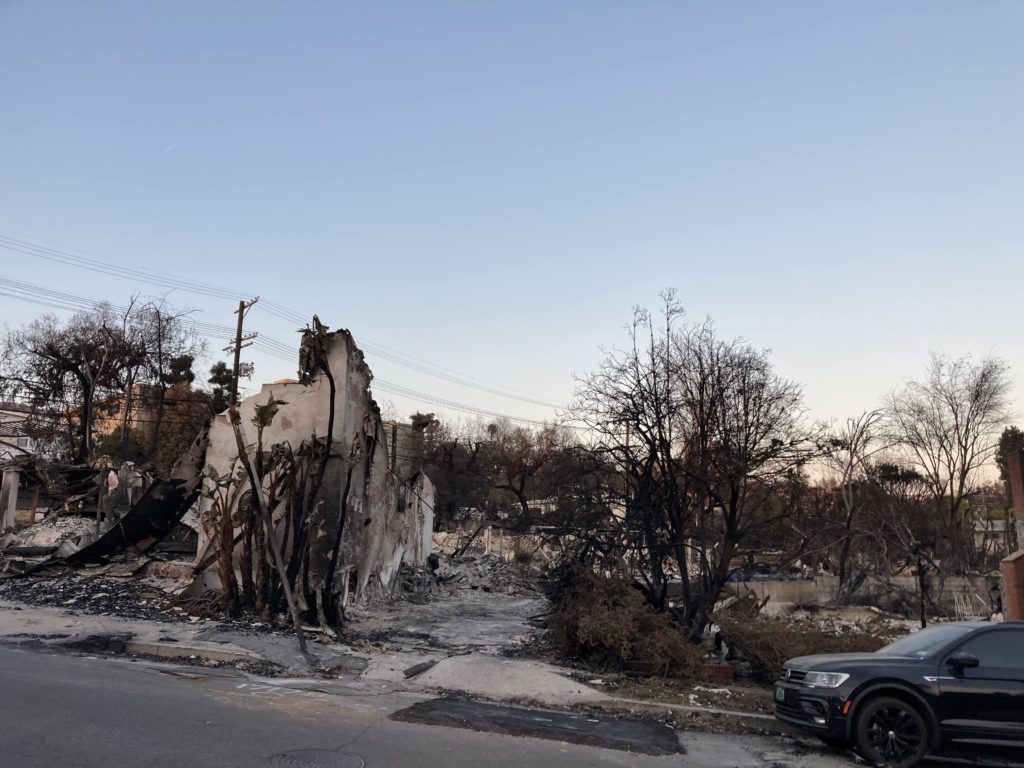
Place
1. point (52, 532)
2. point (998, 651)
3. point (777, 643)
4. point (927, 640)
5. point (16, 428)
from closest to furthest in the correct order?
point (998, 651), point (927, 640), point (777, 643), point (52, 532), point (16, 428)

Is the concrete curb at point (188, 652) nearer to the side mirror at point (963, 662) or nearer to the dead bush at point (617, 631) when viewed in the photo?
the dead bush at point (617, 631)

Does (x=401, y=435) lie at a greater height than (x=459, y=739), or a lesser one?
greater

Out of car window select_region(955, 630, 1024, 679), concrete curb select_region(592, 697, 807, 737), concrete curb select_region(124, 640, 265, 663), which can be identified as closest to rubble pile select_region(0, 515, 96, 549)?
concrete curb select_region(124, 640, 265, 663)

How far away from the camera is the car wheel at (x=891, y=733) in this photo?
7.39m

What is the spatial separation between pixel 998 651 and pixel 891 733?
1426 mm

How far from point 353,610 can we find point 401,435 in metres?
39.4

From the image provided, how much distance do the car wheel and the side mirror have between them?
1.93ft

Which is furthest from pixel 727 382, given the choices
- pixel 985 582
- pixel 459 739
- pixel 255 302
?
pixel 255 302

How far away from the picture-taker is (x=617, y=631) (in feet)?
38.0

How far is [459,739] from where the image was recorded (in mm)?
7145

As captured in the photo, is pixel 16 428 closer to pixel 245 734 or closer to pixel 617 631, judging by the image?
pixel 617 631

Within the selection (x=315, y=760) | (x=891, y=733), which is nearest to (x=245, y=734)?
(x=315, y=760)

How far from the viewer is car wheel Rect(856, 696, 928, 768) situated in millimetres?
7395

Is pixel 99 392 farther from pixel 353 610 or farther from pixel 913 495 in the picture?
pixel 913 495
